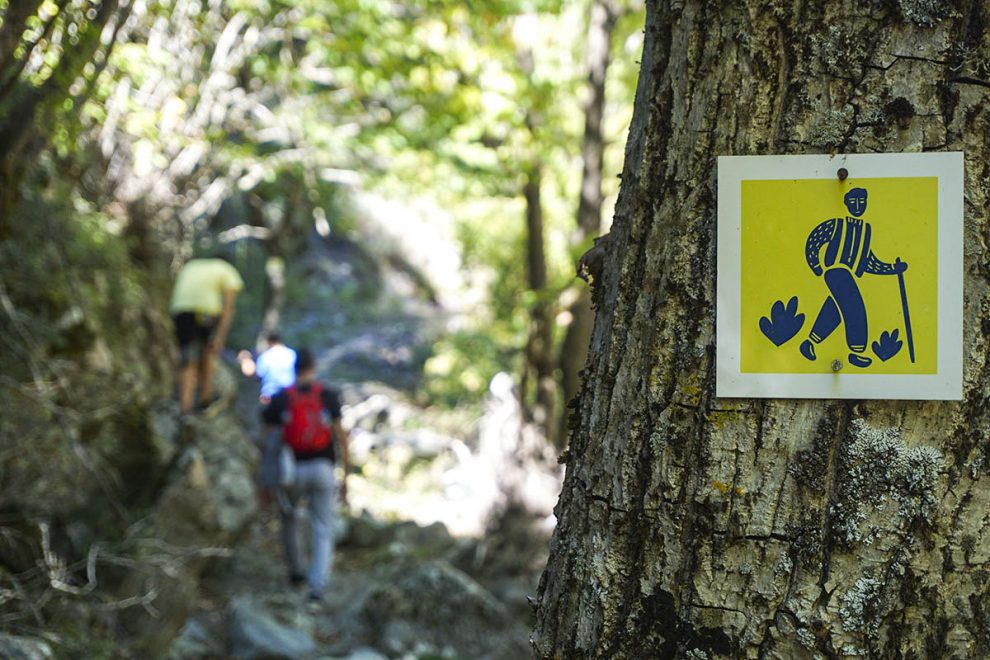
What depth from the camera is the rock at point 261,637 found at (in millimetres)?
6324

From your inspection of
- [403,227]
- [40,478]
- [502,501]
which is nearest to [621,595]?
[40,478]

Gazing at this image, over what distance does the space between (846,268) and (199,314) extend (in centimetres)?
806

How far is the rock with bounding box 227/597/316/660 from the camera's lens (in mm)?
6324

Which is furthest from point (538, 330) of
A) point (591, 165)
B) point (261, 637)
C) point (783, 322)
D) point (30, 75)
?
point (783, 322)

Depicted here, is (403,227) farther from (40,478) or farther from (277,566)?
(40,478)

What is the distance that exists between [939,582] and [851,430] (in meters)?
0.25

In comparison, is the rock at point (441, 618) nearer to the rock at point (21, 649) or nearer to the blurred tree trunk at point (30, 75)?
the rock at point (21, 649)

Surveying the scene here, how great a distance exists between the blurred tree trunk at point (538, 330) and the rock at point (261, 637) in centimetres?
394

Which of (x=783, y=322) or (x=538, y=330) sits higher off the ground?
(x=538, y=330)

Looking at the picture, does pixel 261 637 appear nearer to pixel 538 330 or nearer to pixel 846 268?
pixel 538 330

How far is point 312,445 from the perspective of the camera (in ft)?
24.5

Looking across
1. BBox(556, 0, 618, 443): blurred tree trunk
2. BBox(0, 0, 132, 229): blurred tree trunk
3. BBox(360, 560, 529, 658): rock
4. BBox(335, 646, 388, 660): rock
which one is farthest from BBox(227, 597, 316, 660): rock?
BBox(556, 0, 618, 443): blurred tree trunk

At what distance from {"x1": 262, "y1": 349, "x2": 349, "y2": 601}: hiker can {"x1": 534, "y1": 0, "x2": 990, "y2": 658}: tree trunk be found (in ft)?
20.3

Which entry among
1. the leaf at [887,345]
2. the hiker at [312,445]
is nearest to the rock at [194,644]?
the hiker at [312,445]
